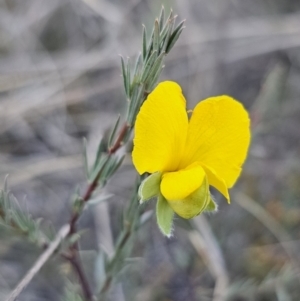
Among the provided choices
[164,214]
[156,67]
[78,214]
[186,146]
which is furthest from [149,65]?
[78,214]

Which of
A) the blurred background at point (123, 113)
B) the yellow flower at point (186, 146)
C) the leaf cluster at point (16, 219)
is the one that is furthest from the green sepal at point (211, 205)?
the blurred background at point (123, 113)

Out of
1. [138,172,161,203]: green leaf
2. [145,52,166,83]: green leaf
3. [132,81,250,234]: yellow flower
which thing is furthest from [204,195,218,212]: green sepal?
[145,52,166,83]: green leaf

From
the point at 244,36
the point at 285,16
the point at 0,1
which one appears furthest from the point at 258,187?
the point at 0,1

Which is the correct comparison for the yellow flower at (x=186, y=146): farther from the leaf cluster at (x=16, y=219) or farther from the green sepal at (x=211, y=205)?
the leaf cluster at (x=16, y=219)

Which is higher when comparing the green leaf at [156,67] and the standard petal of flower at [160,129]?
the green leaf at [156,67]

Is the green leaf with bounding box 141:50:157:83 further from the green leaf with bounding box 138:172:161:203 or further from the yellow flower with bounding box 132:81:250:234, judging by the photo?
the green leaf with bounding box 138:172:161:203

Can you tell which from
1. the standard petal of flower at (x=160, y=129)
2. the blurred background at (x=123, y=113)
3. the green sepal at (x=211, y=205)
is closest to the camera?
the standard petal of flower at (x=160, y=129)

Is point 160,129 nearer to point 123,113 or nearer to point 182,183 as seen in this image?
point 182,183
